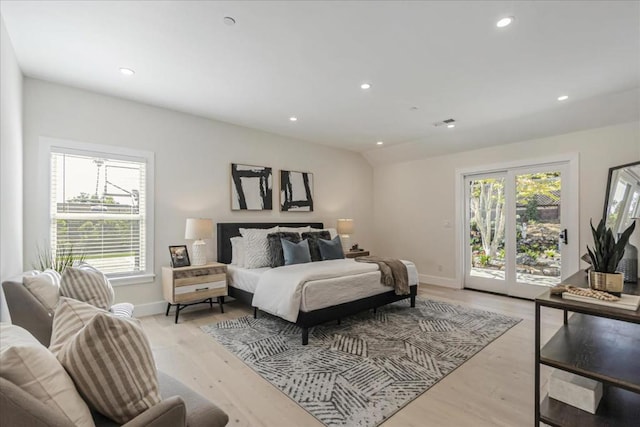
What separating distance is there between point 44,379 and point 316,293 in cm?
241

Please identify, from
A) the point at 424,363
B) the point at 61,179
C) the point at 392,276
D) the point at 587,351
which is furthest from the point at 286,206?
the point at 587,351

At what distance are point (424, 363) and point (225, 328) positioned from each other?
216cm

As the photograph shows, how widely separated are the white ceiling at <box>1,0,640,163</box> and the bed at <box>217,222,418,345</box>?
184 cm

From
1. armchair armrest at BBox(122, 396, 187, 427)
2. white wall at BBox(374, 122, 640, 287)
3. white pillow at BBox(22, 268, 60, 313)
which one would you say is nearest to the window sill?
white pillow at BBox(22, 268, 60, 313)

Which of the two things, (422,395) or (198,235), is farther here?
(198,235)

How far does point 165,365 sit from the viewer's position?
265 centimetres

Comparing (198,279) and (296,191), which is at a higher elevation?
(296,191)

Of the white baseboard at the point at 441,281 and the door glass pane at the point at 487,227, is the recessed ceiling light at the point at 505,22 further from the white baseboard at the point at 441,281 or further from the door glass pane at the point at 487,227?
the white baseboard at the point at 441,281

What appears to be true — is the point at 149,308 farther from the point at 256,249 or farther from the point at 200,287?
the point at 256,249

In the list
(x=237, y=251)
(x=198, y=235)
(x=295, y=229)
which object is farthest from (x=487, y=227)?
(x=198, y=235)

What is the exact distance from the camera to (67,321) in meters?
1.26

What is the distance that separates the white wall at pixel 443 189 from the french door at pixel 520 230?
8.6 inches

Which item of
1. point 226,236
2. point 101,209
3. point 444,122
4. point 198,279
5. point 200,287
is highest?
point 444,122

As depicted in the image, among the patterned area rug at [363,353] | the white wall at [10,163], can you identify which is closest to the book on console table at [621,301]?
the patterned area rug at [363,353]
